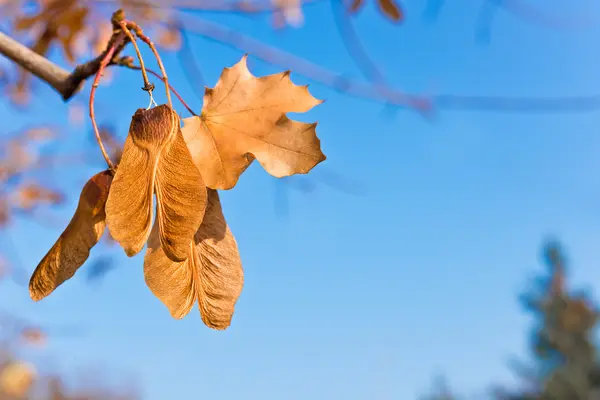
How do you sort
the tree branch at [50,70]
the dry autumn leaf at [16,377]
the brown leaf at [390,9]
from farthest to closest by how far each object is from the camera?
the dry autumn leaf at [16,377], the brown leaf at [390,9], the tree branch at [50,70]

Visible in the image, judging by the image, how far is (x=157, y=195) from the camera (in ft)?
1.99

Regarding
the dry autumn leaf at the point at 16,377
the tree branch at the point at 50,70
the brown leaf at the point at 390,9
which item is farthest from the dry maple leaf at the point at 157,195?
the dry autumn leaf at the point at 16,377

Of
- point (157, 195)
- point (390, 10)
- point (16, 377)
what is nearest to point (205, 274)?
point (157, 195)

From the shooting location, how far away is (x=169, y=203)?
601 millimetres

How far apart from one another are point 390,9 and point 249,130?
2.91ft

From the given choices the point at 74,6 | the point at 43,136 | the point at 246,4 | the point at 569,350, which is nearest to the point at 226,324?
the point at 74,6

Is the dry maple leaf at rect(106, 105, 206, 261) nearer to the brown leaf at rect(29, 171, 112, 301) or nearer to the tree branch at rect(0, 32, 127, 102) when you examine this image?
the brown leaf at rect(29, 171, 112, 301)

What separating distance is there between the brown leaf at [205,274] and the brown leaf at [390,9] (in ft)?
3.15

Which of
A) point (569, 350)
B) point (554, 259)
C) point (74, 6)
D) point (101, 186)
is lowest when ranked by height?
point (101, 186)

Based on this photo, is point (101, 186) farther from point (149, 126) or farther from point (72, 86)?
point (72, 86)

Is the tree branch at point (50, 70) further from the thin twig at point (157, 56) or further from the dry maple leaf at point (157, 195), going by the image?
the dry maple leaf at point (157, 195)

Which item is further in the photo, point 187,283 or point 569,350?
point 569,350

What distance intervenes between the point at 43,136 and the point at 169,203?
303cm

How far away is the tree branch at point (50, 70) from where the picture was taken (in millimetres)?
843
